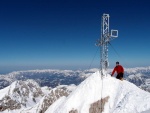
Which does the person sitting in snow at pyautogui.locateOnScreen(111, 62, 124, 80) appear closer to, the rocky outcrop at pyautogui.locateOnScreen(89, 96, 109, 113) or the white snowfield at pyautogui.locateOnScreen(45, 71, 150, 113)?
the white snowfield at pyautogui.locateOnScreen(45, 71, 150, 113)

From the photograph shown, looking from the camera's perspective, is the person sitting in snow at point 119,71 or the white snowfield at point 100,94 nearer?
the white snowfield at point 100,94

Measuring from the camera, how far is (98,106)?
29125 mm

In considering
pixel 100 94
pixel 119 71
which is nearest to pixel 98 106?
pixel 100 94

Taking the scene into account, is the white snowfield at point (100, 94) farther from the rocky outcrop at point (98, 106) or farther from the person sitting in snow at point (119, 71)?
the person sitting in snow at point (119, 71)

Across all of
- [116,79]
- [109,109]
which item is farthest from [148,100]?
[116,79]

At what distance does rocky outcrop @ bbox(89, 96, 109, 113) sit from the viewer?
28.9 m

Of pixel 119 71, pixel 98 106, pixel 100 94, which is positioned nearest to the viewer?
pixel 98 106

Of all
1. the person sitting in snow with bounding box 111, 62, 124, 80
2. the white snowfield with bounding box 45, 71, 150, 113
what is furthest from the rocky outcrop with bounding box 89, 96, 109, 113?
the person sitting in snow with bounding box 111, 62, 124, 80

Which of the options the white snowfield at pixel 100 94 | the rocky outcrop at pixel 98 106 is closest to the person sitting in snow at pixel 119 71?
the white snowfield at pixel 100 94

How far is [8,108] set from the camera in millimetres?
186125

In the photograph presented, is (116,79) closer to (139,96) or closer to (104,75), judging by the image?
(104,75)

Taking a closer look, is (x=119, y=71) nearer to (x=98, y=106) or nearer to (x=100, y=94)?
(x=100, y=94)

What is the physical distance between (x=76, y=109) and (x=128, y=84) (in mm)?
7075

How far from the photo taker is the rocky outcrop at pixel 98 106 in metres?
28.9
